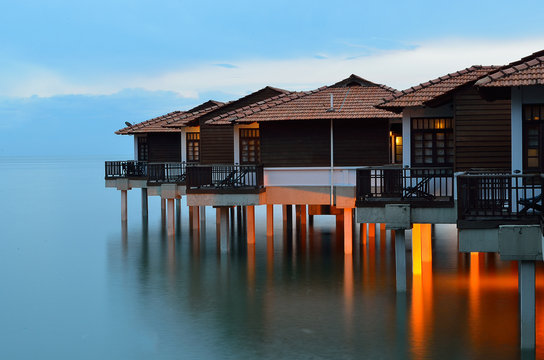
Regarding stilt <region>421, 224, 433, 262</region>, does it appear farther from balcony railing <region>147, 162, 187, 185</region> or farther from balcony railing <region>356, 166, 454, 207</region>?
balcony railing <region>147, 162, 187, 185</region>

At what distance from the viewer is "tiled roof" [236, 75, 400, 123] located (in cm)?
2972

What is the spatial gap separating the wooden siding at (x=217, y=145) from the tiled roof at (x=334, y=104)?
5.41 metres

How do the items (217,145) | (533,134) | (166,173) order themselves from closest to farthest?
1. (533,134)
2. (217,145)
3. (166,173)

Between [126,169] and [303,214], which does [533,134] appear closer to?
[303,214]

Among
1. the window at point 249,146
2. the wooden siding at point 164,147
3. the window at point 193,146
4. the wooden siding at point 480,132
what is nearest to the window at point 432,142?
the wooden siding at point 480,132

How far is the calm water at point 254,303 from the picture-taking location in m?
18.8

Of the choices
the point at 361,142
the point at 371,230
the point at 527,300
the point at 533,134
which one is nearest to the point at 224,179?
the point at 361,142

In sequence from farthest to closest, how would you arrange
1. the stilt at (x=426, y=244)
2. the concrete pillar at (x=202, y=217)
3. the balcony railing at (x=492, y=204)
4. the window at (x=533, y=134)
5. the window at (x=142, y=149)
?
1. the window at (x=142, y=149)
2. the concrete pillar at (x=202, y=217)
3. the stilt at (x=426, y=244)
4. the window at (x=533, y=134)
5. the balcony railing at (x=492, y=204)

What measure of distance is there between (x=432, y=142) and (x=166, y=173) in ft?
61.5

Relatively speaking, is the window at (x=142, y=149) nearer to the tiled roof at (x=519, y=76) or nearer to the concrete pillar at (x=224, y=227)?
the concrete pillar at (x=224, y=227)

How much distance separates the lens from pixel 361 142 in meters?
30.2

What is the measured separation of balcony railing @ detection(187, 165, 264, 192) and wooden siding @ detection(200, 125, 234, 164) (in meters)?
6.43

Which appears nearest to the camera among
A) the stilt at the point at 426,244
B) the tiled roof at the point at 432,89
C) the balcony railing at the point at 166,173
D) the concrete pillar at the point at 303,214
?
the tiled roof at the point at 432,89

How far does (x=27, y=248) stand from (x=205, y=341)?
2333 cm
